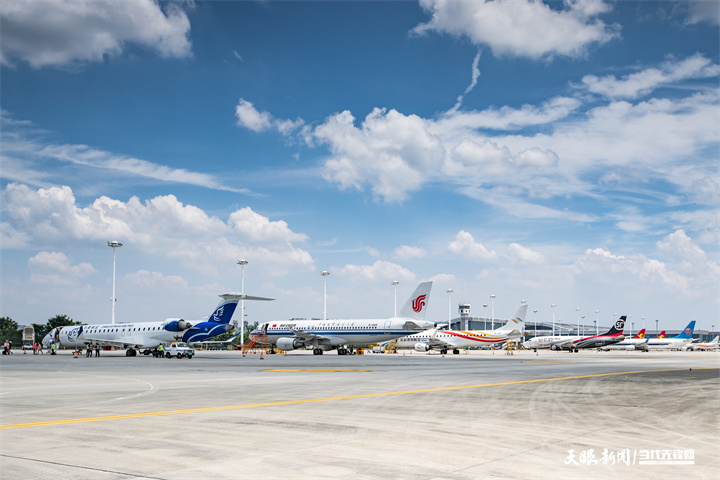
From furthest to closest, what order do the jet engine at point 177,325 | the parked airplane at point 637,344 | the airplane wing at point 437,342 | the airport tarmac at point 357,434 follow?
the parked airplane at point 637,344
the airplane wing at point 437,342
the jet engine at point 177,325
the airport tarmac at point 357,434

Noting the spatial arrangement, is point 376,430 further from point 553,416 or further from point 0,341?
point 0,341

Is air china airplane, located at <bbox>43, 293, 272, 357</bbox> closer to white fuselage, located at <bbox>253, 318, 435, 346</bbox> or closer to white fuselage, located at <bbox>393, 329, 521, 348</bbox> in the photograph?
white fuselage, located at <bbox>253, 318, 435, 346</bbox>

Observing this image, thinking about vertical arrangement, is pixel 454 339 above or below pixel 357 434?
below

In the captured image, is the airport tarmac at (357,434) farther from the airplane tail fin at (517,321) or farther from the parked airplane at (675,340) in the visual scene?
the parked airplane at (675,340)

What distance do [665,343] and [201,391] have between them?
451 ft

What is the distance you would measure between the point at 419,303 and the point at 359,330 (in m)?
7.88

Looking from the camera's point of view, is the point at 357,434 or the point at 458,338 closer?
the point at 357,434

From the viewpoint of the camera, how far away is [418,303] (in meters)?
70.5

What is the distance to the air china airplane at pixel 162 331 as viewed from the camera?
65.8 metres

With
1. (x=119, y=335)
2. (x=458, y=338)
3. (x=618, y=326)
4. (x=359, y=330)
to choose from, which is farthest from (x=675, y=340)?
(x=119, y=335)

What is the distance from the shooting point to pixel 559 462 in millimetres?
9047

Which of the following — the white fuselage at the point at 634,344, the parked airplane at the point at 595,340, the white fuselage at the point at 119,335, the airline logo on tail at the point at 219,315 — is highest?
the airline logo on tail at the point at 219,315

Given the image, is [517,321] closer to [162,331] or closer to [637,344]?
[637,344]

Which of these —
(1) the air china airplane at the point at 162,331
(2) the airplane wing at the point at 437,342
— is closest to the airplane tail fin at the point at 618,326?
(2) the airplane wing at the point at 437,342
